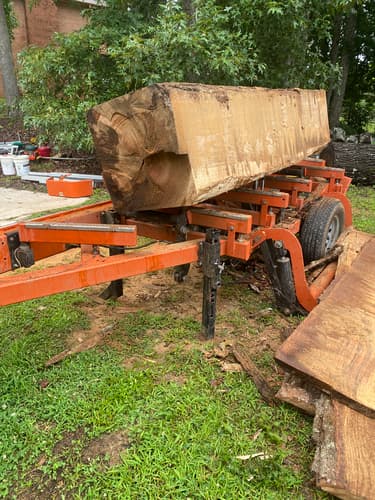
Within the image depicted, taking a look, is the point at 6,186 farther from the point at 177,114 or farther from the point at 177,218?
the point at 177,114

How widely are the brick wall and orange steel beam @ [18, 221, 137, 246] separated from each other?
756 inches

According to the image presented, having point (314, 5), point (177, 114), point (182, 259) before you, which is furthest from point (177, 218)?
point (314, 5)

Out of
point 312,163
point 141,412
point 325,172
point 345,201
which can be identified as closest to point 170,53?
point 312,163

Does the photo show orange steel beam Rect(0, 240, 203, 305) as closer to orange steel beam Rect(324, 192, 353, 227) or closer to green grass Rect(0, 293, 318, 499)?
green grass Rect(0, 293, 318, 499)

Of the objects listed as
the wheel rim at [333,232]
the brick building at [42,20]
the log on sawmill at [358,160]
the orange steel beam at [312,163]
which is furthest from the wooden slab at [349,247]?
the brick building at [42,20]

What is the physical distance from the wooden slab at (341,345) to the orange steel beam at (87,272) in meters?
0.93

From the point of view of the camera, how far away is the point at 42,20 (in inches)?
742

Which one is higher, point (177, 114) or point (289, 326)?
point (177, 114)

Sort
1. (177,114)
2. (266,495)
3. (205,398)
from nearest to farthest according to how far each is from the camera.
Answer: (266,495), (177,114), (205,398)

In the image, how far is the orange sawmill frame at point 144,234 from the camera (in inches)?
88.9

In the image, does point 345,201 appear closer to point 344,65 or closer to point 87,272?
point 87,272

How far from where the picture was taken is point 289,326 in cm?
350

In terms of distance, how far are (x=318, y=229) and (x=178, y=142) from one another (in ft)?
7.46

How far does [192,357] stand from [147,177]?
1372 mm
